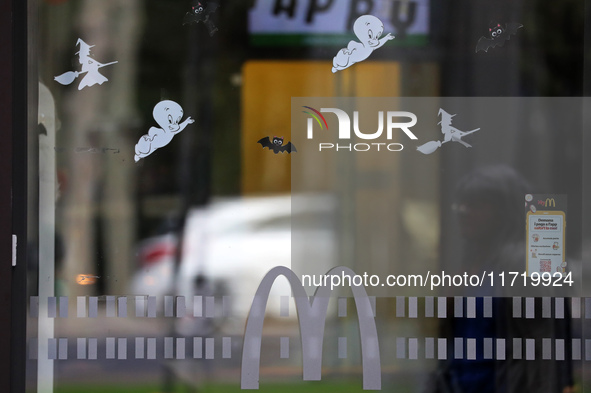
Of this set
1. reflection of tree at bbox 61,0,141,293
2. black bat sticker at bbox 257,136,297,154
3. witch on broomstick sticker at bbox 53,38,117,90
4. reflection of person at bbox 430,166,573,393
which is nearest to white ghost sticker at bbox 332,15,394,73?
black bat sticker at bbox 257,136,297,154

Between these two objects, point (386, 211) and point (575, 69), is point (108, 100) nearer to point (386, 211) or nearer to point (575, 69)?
point (386, 211)

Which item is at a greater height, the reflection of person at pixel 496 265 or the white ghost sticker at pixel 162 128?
the white ghost sticker at pixel 162 128

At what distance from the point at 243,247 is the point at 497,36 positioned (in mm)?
1711

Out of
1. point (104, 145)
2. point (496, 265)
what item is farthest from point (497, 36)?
point (104, 145)

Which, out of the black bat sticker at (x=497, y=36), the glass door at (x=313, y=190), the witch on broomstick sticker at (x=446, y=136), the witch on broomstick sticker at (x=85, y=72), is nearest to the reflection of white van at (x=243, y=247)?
the glass door at (x=313, y=190)

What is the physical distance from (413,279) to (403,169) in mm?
572

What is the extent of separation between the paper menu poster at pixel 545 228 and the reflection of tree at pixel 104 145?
206 centimetres

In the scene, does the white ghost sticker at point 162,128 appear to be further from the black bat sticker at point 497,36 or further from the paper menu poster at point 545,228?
the paper menu poster at point 545,228

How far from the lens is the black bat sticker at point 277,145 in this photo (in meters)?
3.23

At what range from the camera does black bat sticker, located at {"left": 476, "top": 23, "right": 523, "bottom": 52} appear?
3223 mm

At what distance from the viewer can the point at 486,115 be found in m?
3.23

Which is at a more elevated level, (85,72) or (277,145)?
(85,72)

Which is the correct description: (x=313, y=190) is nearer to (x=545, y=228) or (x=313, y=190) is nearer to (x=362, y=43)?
(x=362, y=43)

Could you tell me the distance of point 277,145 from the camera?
10.6 feet
